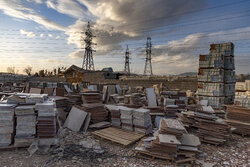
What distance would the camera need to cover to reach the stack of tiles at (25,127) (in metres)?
4.60

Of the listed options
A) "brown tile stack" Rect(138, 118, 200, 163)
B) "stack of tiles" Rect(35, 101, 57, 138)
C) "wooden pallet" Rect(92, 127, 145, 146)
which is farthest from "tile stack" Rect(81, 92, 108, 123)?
"brown tile stack" Rect(138, 118, 200, 163)

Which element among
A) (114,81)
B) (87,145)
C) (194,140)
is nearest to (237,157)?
(194,140)

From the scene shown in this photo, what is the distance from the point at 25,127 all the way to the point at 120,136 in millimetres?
3143

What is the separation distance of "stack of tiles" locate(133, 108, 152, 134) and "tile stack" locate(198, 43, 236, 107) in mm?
6865

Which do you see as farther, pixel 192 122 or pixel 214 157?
pixel 192 122

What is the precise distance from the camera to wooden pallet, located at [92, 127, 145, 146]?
17.1 feet

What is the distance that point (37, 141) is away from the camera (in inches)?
185

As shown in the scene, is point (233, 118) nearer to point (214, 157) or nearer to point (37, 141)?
point (214, 157)

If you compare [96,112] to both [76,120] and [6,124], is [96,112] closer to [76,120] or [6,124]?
[76,120]

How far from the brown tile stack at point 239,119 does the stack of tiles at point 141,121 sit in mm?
3936

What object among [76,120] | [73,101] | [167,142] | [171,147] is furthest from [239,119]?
[73,101]

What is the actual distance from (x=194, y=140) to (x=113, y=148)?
263 cm

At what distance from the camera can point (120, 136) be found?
564 cm

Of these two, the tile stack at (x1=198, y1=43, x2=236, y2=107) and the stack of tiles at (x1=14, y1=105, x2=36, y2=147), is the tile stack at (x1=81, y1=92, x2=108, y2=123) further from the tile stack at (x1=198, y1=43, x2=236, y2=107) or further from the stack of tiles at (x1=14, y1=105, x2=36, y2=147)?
the tile stack at (x1=198, y1=43, x2=236, y2=107)
